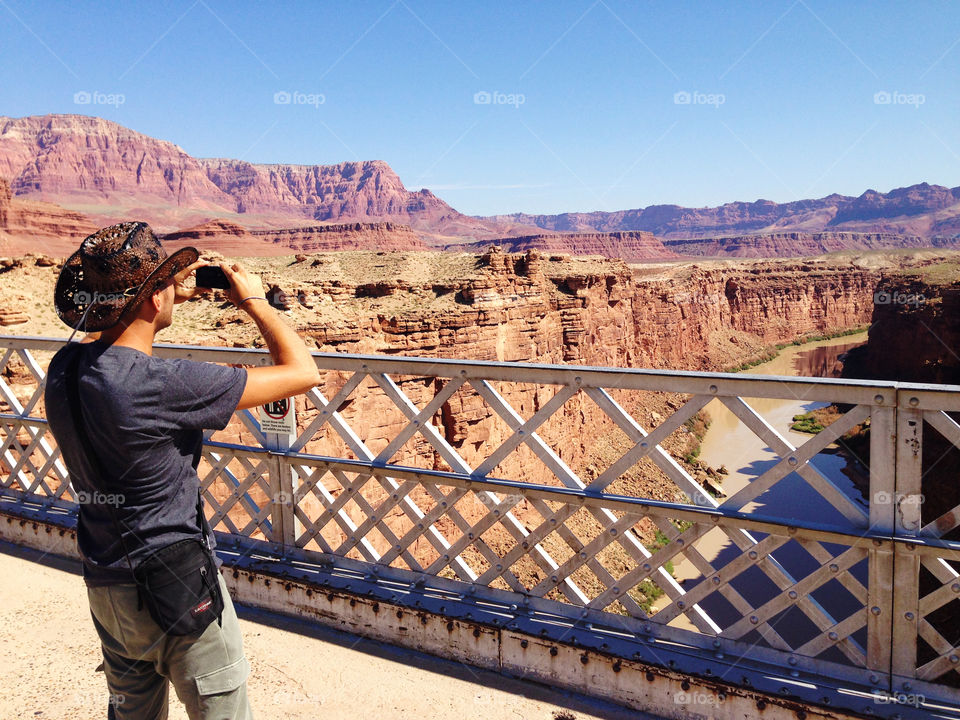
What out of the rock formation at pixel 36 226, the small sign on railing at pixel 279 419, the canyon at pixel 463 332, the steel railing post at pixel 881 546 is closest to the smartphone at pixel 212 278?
the canyon at pixel 463 332

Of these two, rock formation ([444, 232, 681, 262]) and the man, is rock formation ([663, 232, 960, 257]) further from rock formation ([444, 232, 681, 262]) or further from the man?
the man

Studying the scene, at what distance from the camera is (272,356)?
2002 mm

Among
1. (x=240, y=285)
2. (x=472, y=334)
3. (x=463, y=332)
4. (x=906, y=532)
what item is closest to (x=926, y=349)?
(x=472, y=334)

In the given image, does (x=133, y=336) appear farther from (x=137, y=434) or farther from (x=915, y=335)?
(x=915, y=335)

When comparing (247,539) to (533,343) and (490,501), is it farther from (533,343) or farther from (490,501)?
(533,343)

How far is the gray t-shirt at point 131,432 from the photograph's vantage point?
178cm

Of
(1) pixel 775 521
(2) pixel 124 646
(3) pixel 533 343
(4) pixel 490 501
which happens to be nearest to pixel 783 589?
(1) pixel 775 521

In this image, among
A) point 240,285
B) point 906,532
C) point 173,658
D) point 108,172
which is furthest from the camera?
point 108,172

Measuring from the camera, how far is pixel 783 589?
292 cm

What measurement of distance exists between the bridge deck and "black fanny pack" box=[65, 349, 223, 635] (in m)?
1.44

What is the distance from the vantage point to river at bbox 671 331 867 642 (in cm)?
2156

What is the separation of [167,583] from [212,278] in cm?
100

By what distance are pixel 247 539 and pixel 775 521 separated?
316 cm

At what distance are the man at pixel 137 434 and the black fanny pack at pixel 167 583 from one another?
17 mm
